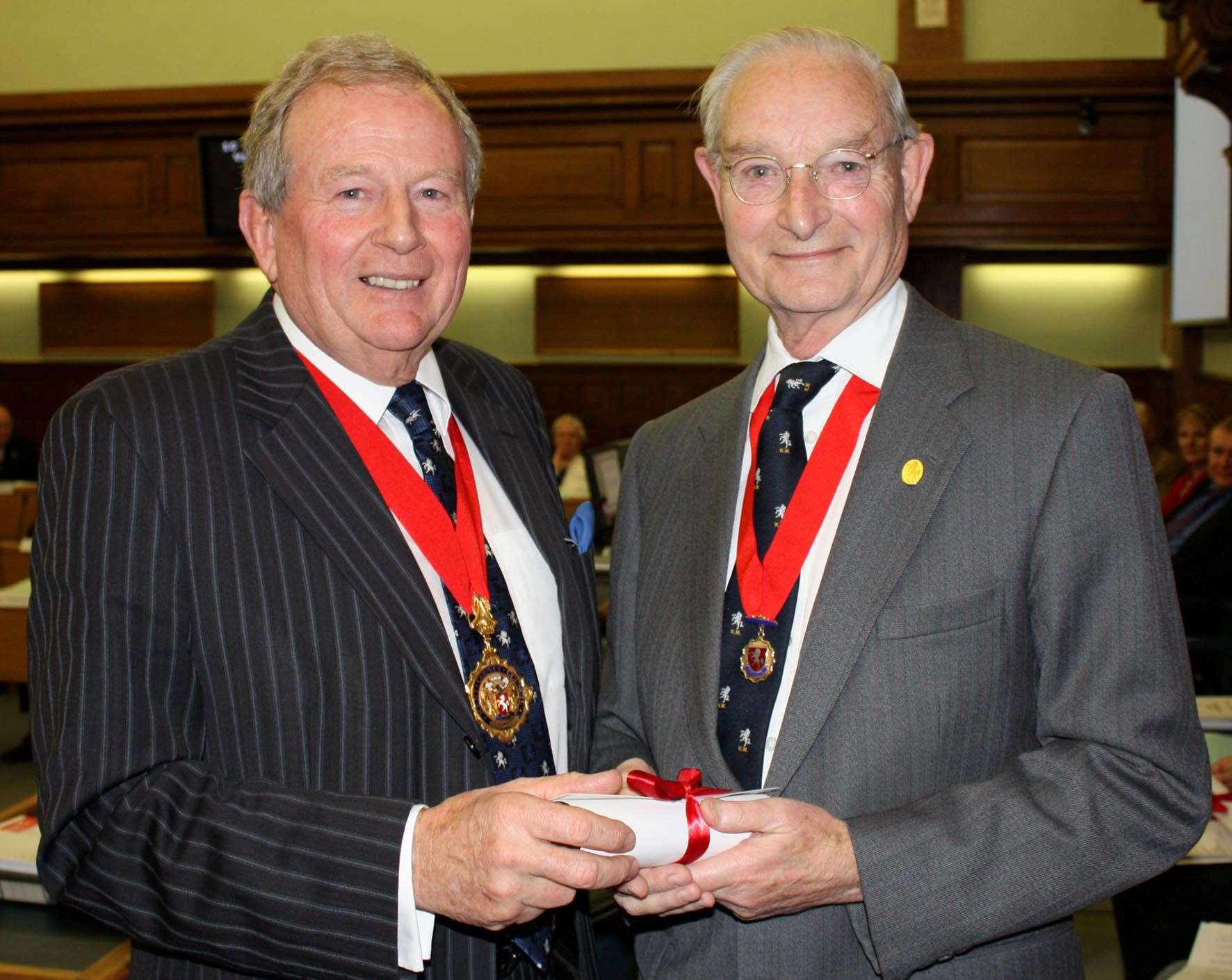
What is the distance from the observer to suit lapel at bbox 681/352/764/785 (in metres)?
1.72

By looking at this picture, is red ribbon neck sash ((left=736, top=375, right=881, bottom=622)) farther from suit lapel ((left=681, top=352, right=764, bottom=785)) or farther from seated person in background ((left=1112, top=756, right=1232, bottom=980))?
seated person in background ((left=1112, top=756, right=1232, bottom=980))

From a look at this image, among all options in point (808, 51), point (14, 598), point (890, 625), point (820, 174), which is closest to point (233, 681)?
point (890, 625)

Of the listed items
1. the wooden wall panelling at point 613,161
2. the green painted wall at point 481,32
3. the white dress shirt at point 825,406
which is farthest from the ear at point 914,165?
the green painted wall at point 481,32

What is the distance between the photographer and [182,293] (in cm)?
1169

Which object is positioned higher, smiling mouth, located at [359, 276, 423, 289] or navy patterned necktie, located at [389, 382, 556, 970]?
smiling mouth, located at [359, 276, 423, 289]

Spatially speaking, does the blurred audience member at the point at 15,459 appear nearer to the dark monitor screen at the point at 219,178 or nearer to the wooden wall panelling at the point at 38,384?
the wooden wall panelling at the point at 38,384

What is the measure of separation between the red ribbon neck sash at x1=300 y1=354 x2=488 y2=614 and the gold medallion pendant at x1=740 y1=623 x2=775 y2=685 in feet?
1.36

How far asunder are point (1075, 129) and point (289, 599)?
9.22 meters

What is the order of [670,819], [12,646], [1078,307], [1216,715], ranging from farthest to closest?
[1078,307], [12,646], [1216,715], [670,819]

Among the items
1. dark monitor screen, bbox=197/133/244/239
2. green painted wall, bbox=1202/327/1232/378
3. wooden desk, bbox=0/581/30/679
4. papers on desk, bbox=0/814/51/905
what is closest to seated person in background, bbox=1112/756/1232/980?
papers on desk, bbox=0/814/51/905

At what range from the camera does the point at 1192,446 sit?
21.8 ft

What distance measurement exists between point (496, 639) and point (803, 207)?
80 centimetres

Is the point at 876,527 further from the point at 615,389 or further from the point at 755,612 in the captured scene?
the point at 615,389

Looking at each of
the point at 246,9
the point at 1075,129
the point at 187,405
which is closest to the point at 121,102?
the point at 246,9
